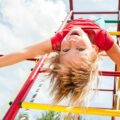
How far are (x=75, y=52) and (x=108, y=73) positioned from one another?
51 centimetres

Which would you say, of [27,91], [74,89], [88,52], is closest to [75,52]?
[88,52]

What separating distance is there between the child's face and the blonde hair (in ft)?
0.12

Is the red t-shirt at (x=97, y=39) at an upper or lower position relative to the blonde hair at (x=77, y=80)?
upper

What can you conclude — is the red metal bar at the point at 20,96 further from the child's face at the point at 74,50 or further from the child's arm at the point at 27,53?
the child's face at the point at 74,50

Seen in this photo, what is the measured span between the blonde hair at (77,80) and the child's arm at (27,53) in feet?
0.82

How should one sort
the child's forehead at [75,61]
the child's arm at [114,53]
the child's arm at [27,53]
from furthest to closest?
the child's arm at [114,53] → the child's arm at [27,53] → the child's forehead at [75,61]

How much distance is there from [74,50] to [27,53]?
0.41 metres

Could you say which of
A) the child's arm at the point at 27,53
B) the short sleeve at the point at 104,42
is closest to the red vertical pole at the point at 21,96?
the child's arm at the point at 27,53

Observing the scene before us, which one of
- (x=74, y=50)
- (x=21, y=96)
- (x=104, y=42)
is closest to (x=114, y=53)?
(x=104, y=42)

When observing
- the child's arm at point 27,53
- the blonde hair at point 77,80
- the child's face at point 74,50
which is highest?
the child's face at point 74,50

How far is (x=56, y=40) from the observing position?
278cm

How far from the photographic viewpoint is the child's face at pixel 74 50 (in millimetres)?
2391

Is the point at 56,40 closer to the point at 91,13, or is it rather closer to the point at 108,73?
the point at 108,73

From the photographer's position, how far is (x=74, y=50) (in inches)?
94.9
